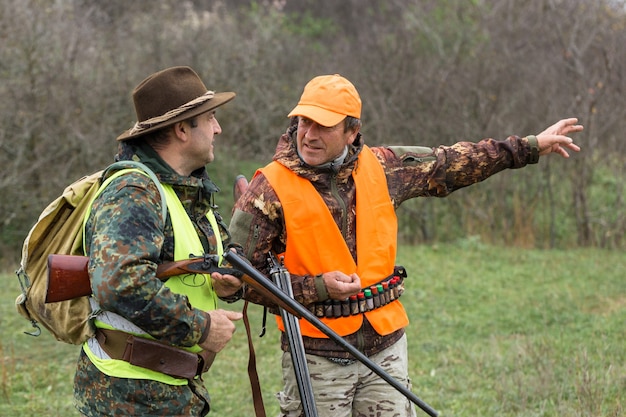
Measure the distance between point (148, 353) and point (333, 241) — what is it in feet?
4.00

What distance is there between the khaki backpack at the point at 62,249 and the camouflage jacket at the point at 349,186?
3.04 ft

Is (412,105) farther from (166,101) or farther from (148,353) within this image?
(148,353)

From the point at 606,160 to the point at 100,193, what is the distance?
11.8 m

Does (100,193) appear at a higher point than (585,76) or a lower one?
lower

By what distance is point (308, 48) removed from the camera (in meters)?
19.7

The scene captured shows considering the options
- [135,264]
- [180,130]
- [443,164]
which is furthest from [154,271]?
[443,164]

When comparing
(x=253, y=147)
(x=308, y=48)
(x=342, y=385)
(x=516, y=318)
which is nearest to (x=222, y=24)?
(x=308, y=48)

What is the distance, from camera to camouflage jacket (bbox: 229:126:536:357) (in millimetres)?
3973

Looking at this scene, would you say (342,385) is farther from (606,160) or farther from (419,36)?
(419,36)

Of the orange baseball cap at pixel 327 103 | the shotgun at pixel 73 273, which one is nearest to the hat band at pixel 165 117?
the shotgun at pixel 73 273

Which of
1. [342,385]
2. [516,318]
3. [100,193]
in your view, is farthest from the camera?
[516,318]

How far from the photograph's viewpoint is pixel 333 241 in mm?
4035

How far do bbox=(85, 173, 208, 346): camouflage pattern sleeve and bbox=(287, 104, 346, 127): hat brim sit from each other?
3.81 feet

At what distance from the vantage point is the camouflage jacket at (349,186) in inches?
156
